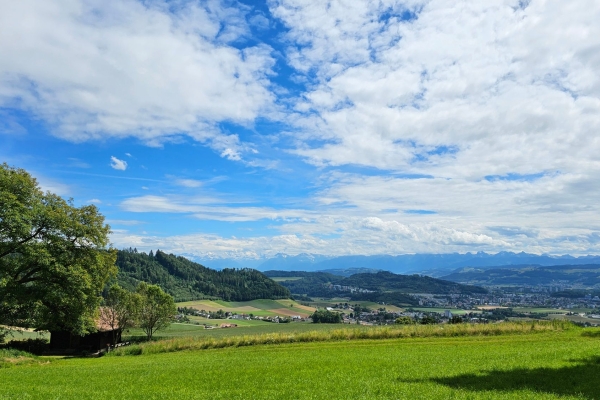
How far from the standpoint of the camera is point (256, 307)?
166750 mm

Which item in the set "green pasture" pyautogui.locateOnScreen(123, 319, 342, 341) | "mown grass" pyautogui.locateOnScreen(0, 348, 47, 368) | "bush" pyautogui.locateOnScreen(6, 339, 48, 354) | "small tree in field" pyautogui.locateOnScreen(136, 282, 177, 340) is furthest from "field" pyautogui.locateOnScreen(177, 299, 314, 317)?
"mown grass" pyautogui.locateOnScreen(0, 348, 47, 368)

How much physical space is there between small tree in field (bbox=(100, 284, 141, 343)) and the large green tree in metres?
19.2

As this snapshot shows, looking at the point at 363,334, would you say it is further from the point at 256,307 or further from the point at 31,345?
the point at 256,307

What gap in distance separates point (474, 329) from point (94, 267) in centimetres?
3860

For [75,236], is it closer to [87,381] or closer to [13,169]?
[13,169]

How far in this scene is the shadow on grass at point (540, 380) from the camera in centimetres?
1322

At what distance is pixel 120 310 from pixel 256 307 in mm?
111396

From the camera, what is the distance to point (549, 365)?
57.0 ft

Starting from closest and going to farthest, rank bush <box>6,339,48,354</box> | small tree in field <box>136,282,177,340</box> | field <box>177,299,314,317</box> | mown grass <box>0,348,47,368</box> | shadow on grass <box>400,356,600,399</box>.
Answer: shadow on grass <box>400,356,600,399</box> < mown grass <box>0,348,47,368</box> < bush <box>6,339,48,354</box> < small tree in field <box>136,282,177,340</box> < field <box>177,299,314,317</box>

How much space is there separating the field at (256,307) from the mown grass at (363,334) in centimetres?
10353

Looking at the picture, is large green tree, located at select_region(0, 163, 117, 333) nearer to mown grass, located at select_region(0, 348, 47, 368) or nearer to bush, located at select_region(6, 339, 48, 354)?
mown grass, located at select_region(0, 348, 47, 368)

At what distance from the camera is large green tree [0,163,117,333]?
34906 mm

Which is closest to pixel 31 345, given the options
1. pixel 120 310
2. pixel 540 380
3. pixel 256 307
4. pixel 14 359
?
pixel 120 310

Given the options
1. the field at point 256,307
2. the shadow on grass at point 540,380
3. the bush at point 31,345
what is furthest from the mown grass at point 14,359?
the field at point 256,307
